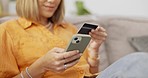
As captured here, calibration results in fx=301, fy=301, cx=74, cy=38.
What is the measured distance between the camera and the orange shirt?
4.24 ft

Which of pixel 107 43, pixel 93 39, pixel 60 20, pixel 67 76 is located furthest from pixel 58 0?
pixel 107 43

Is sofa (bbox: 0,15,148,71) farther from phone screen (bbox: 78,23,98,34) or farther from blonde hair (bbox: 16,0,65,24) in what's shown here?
phone screen (bbox: 78,23,98,34)

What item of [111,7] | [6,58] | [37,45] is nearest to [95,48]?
[37,45]

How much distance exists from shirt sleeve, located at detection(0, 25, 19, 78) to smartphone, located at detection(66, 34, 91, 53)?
12.2 inches

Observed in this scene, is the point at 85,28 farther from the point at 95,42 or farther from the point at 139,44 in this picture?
the point at 139,44

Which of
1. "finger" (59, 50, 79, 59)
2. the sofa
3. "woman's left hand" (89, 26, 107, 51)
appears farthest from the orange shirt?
the sofa

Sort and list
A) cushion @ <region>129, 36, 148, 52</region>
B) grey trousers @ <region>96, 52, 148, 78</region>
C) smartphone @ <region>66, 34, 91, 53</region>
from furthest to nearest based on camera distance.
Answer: cushion @ <region>129, 36, 148, 52</region>
smartphone @ <region>66, 34, 91, 53</region>
grey trousers @ <region>96, 52, 148, 78</region>

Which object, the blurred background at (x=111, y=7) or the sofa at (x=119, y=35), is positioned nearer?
the sofa at (x=119, y=35)

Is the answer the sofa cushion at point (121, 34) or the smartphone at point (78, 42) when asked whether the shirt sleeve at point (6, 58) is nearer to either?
the smartphone at point (78, 42)

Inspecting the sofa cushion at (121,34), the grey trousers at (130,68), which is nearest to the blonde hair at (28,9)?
the grey trousers at (130,68)

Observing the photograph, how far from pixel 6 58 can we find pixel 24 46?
97 millimetres

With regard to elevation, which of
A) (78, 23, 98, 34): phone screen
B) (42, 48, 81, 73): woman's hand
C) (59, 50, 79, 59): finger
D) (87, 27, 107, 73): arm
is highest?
(78, 23, 98, 34): phone screen

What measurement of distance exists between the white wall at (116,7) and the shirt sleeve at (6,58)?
141 cm

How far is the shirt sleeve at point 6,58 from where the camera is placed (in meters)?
1.28
